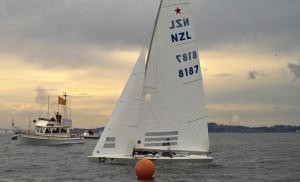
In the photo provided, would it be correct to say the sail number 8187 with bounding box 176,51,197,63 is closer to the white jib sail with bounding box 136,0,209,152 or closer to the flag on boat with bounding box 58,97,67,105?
the white jib sail with bounding box 136,0,209,152

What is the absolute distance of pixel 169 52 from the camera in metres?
34.9

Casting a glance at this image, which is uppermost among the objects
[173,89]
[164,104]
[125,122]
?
[173,89]

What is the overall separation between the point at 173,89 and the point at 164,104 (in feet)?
3.88

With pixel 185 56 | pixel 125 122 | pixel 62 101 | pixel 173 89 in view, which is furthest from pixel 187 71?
pixel 62 101

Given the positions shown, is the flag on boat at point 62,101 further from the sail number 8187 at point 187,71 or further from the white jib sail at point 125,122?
the sail number 8187 at point 187,71

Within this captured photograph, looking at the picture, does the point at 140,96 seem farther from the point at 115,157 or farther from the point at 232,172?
the point at 232,172

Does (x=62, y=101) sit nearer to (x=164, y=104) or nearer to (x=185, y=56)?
(x=164, y=104)

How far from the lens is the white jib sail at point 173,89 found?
34.6m

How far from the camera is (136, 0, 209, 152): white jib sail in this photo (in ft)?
113

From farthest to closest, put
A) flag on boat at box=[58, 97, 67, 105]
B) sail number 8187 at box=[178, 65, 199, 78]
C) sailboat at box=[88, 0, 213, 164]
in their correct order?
flag on boat at box=[58, 97, 67, 105]
sail number 8187 at box=[178, 65, 199, 78]
sailboat at box=[88, 0, 213, 164]

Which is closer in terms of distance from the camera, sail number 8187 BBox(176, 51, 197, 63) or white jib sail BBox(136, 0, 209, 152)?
white jib sail BBox(136, 0, 209, 152)

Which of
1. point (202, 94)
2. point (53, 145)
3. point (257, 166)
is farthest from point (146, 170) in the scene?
point (53, 145)

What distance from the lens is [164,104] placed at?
3538cm

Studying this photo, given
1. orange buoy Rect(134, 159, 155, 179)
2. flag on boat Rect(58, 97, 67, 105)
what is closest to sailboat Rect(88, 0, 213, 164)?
orange buoy Rect(134, 159, 155, 179)
